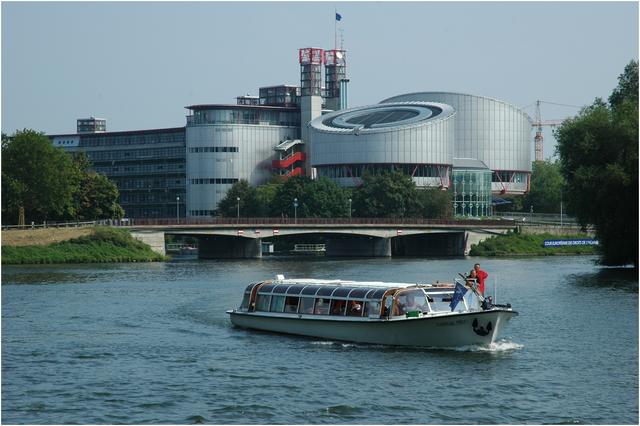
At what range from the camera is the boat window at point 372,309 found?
5375 centimetres

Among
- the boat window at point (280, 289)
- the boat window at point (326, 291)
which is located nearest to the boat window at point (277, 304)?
the boat window at point (280, 289)

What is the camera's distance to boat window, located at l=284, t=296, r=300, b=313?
58.6m

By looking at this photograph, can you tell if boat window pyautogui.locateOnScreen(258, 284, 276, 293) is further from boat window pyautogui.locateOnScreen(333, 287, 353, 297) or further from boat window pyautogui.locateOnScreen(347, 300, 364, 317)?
boat window pyautogui.locateOnScreen(347, 300, 364, 317)

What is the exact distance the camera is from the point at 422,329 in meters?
51.9

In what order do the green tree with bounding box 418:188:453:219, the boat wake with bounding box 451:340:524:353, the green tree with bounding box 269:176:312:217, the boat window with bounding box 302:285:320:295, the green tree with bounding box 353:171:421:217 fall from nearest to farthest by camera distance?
the boat wake with bounding box 451:340:524:353 → the boat window with bounding box 302:285:320:295 → the green tree with bounding box 353:171:421:217 → the green tree with bounding box 269:176:312:217 → the green tree with bounding box 418:188:453:219

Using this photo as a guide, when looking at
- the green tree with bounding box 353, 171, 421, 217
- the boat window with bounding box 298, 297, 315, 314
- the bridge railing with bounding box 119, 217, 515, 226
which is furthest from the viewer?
the green tree with bounding box 353, 171, 421, 217

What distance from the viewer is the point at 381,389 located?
4366 cm

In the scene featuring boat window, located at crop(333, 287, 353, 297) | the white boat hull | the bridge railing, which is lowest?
the white boat hull

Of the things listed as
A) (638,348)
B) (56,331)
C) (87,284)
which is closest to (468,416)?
(638,348)

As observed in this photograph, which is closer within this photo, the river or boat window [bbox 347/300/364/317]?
the river

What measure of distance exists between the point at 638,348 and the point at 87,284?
5073cm

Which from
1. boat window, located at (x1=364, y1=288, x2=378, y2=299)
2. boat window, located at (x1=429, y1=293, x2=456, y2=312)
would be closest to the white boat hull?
boat window, located at (x1=364, y1=288, x2=378, y2=299)

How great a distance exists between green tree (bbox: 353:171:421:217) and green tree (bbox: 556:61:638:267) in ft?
289

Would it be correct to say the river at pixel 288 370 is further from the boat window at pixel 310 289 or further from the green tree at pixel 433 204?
the green tree at pixel 433 204
